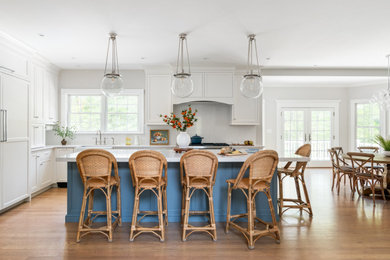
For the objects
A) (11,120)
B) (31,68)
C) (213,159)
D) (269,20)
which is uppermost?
(269,20)

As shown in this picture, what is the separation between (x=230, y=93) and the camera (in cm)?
602

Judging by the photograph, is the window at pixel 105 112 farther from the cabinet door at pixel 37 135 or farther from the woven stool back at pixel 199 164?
the woven stool back at pixel 199 164

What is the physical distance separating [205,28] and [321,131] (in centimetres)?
600

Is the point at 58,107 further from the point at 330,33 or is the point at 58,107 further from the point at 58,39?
the point at 330,33

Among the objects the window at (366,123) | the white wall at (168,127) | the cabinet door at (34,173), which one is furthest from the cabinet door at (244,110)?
the cabinet door at (34,173)

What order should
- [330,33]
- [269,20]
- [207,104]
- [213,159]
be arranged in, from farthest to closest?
1. [207,104]
2. [330,33]
3. [269,20]
4. [213,159]

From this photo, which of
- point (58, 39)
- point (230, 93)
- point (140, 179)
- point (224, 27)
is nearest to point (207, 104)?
point (230, 93)

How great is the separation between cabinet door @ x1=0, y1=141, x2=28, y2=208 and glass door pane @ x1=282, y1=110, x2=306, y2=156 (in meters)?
6.66

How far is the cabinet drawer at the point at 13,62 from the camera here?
3.96 metres

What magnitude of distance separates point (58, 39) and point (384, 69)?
22.1ft

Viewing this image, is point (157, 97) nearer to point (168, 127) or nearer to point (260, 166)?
point (168, 127)

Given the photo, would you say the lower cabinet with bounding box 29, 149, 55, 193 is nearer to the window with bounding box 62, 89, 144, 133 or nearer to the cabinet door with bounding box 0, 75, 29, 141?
the cabinet door with bounding box 0, 75, 29, 141

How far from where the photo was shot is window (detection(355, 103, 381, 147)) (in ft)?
25.1

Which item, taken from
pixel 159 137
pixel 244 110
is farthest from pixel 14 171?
pixel 244 110
